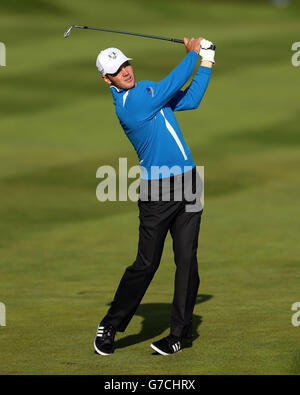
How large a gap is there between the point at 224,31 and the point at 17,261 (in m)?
29.8

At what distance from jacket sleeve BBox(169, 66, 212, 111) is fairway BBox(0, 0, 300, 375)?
2038 mm

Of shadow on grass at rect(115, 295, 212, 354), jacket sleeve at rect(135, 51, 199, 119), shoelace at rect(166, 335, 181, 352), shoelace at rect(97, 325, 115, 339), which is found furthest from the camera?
shadow on grass at rect(115, 295, 212, 354)

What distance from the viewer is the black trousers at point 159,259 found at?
8328 mm

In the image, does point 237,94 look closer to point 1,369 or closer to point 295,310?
point 295,310

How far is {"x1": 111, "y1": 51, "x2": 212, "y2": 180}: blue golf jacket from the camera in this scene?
319 inches

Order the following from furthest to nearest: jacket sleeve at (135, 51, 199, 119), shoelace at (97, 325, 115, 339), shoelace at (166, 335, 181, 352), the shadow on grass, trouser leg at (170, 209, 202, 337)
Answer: the shadow on grass < trouser leg at (170, 209, 202, 337) < shoelace at (97, 325, 115, 339) < shoelace at (166, 335, 181, 352) < jacket sleeve at (135, 51, 199, 119)

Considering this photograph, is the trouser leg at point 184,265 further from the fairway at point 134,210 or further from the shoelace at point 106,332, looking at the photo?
the shoelace at point 106,332

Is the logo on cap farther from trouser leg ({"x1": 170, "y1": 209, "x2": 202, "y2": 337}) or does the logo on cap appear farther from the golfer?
trouser leg ({"x1": 170, "y1": 209, "x2": 202, "y2": 337})

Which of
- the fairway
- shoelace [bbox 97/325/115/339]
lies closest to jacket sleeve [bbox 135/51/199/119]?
shoelace [bbox 97/325/115/339]

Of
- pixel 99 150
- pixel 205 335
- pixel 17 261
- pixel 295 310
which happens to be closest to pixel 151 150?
pixel 205 335

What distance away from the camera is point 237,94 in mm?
30531

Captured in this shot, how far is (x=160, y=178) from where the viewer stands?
327 inches

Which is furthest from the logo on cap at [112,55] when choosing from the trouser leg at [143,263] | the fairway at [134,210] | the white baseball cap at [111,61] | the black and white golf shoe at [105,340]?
the fairway at [134,210]

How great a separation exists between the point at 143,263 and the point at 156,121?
1202mm
